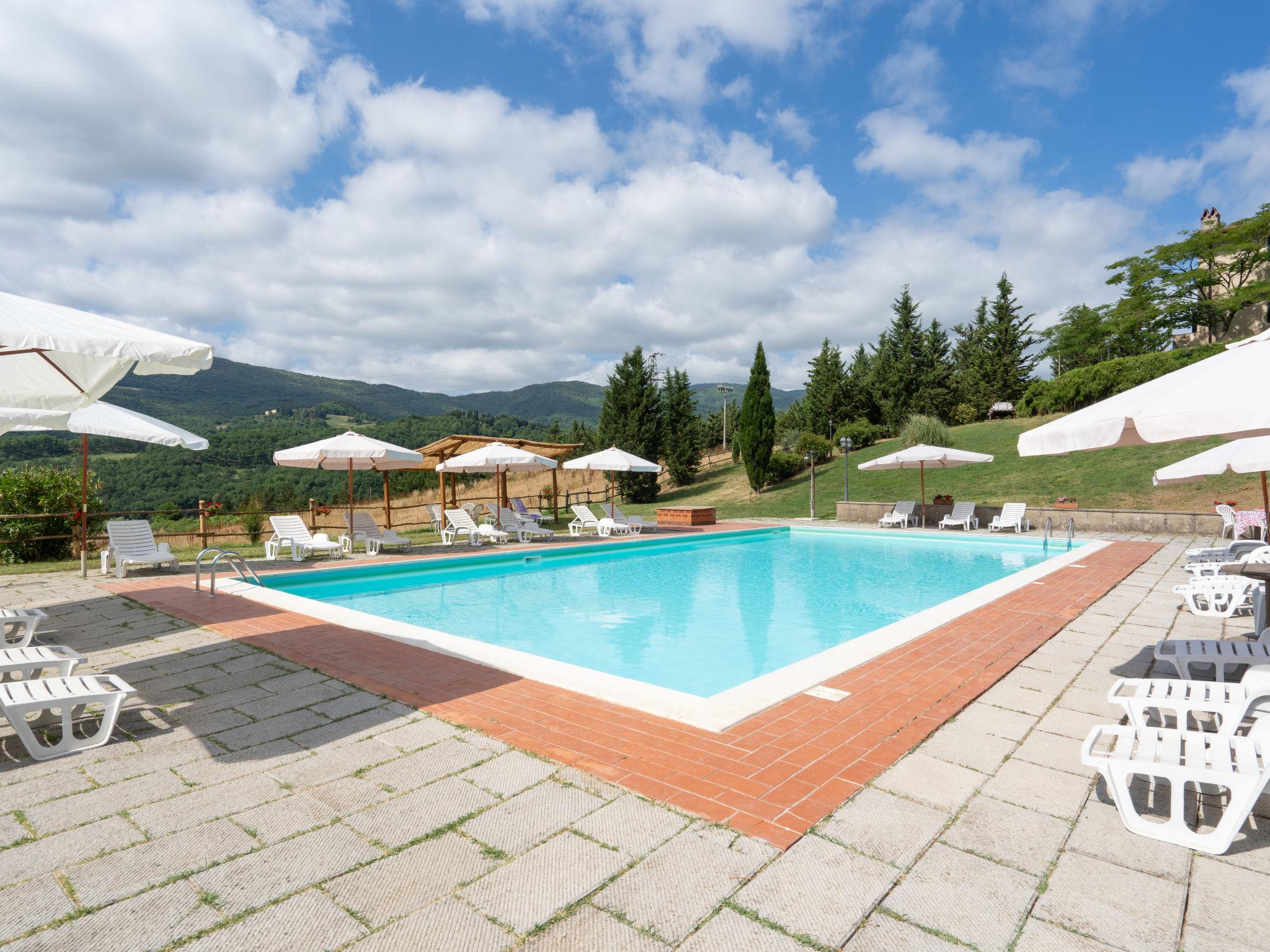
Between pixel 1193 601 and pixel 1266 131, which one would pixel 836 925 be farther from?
pixel 1266 131

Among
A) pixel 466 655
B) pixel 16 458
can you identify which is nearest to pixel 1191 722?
pixel 466 655

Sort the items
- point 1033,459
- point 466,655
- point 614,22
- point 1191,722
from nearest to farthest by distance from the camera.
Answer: point 1191,722 < point 466,655 < point 614,22 < point 1033,459

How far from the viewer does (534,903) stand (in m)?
2.11

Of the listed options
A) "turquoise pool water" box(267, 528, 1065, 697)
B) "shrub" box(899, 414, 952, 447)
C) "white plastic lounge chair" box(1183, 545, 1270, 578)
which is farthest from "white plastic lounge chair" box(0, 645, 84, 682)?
"shrub" box(899, 414, 952, 447)

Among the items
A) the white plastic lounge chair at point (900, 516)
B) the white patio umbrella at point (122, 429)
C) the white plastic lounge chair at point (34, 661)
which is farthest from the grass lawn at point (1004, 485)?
the white plastic lounge chair at point (34, 661)

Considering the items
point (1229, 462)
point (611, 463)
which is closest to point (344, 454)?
point (611, 463)

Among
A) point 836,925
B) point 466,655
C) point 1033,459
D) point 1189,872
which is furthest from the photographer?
point 1033,459

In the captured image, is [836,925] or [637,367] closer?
[836,925]

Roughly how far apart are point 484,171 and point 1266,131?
3429cm

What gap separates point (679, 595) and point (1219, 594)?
6.19 m

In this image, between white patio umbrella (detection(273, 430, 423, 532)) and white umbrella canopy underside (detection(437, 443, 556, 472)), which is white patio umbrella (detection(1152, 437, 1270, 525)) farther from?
white patio umbrella (detection(273, 430, 423, 532))

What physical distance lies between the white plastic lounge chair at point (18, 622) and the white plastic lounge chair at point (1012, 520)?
55.1ft

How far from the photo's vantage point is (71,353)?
3895 millimetres

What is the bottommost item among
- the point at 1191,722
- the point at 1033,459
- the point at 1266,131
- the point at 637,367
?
the point at 1191,722
